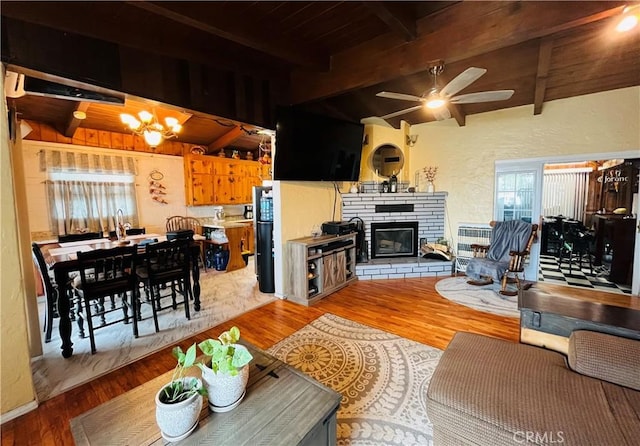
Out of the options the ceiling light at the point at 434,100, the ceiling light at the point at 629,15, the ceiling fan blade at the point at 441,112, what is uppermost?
the ceiling light at the point at 629,15

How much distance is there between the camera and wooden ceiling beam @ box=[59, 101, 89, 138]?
3.53 m

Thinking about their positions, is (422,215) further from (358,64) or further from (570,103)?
(358,64)

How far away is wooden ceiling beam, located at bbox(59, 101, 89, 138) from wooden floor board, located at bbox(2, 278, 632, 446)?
10.7 feet

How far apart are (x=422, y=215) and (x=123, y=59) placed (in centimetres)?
470

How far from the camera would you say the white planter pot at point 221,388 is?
3.84 feet

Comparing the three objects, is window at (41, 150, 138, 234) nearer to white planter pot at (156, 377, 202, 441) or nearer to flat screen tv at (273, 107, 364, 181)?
flat screen tv at (273, 107, 364, 181)

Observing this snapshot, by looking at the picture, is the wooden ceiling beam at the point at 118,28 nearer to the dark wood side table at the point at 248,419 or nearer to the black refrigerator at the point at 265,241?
the black refrigerator at the point at 265,241

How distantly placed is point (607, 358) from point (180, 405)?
6.50 feet

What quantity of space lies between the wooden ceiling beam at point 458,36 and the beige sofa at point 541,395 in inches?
81.2

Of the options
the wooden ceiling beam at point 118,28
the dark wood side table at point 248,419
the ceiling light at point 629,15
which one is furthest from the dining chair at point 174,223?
the ceiling light at point 629,15

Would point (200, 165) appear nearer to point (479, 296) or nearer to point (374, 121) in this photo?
point (374, 121)

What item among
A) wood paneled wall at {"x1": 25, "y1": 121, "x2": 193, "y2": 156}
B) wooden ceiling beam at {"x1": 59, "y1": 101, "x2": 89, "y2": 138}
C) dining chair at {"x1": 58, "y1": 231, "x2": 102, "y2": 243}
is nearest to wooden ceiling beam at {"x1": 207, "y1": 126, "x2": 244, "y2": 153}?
wood paneled wall at {"x1": 25, "y1": 121, "x2": 193, "y2": 156}

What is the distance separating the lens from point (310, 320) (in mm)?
3100

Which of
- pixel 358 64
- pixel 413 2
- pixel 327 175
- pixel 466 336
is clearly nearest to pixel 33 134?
pixel 327 175
